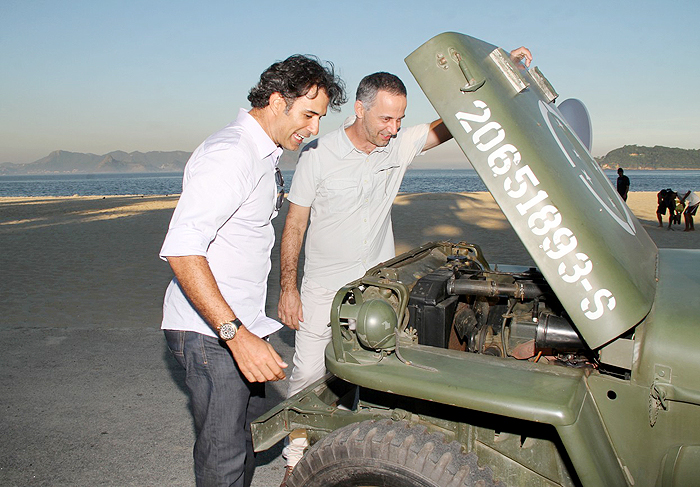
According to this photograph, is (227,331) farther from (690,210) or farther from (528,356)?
(690,210)

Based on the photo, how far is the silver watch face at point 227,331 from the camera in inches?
87.2

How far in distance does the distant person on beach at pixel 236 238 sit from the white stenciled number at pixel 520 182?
A: 1123 mm

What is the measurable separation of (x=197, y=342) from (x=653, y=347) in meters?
1.87

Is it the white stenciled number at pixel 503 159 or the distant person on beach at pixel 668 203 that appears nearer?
the white stenciled number at pixel 503 159

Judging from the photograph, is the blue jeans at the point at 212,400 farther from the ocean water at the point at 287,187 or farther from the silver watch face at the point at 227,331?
the ocean water at the point at 287,187

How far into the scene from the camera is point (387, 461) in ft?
7.05

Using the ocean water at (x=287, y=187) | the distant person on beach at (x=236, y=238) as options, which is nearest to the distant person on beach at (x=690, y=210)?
the ocean water at (x=287, y=187)

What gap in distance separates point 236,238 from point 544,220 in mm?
1368

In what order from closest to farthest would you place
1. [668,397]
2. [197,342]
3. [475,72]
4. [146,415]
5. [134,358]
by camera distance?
[668,397], [475,72], [197,342], [146,415], [134,358]

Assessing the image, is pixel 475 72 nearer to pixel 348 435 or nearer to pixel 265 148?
pixel 265 148

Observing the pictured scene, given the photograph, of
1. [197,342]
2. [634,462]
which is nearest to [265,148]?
[197,342]

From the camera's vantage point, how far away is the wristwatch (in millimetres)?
2215

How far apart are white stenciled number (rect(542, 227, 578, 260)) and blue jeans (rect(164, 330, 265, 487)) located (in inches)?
59.8

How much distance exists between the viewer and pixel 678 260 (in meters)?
2.65
